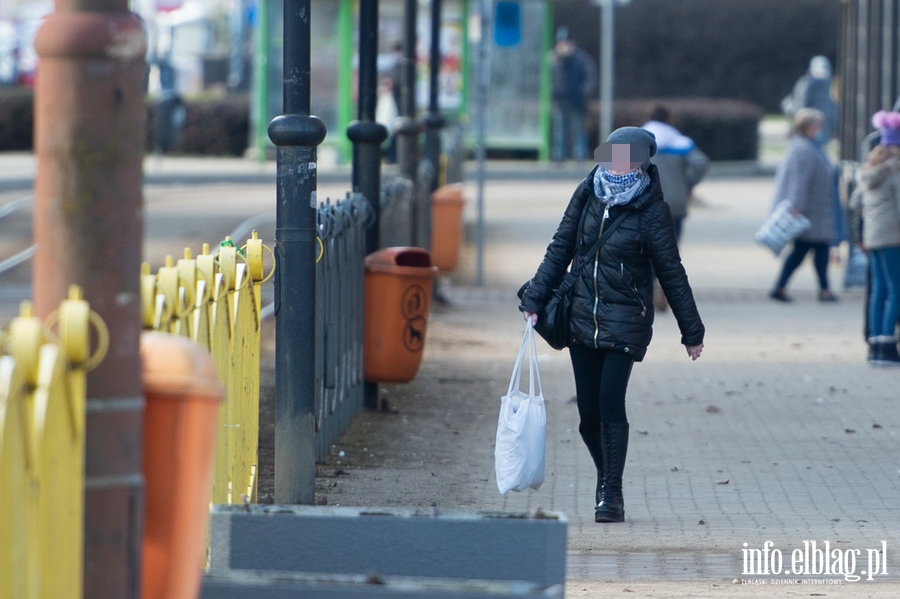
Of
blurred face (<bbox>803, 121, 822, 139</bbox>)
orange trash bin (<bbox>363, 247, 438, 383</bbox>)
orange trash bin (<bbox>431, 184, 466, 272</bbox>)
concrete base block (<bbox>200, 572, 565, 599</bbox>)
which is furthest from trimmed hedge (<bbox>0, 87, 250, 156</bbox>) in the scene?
concrete base block (<bbox>200, 572, 565, 599</bbox>)

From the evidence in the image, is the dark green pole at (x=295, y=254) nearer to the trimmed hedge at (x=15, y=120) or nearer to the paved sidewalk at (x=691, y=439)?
the paved sidewalk at (x=691, y=439)

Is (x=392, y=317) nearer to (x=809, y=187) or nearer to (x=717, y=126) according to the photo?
(x=809, y=187)

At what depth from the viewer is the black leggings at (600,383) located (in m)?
5.90

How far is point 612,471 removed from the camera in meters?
5.99

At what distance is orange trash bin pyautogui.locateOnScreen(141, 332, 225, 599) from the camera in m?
3.25

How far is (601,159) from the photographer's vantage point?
19.2 feet

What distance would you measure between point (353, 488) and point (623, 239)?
5.62ft

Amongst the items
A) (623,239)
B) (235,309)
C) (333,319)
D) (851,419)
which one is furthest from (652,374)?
(235,309)

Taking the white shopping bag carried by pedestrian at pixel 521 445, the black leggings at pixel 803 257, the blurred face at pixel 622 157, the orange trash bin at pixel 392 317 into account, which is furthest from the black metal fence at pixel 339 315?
the black leggings at pixel 803 257

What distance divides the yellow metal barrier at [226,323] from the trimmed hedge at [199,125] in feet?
83.2

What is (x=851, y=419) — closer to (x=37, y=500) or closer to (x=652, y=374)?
(x=652, y=374)

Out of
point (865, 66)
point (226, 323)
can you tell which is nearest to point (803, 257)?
point (865, 66)

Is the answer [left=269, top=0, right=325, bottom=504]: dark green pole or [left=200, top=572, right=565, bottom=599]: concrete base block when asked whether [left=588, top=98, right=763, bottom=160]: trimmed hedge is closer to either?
[left=269, top=0, right=325, bottom=504]: dark green pole

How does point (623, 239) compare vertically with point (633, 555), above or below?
above
